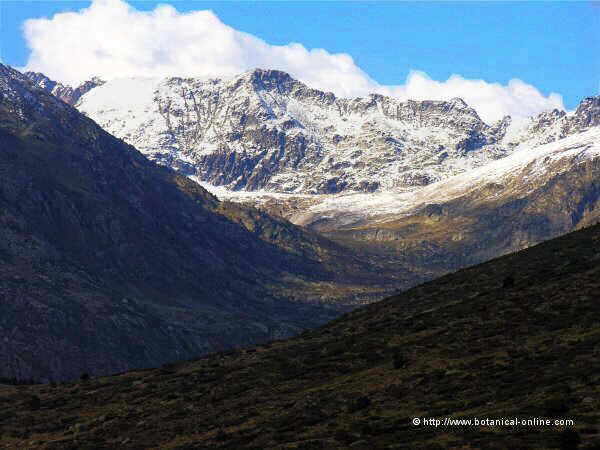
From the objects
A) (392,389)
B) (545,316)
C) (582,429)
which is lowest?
(582,429)

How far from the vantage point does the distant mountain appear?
55.7 m

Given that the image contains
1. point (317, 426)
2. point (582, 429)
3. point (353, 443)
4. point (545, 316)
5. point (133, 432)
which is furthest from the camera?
point (545, 316)

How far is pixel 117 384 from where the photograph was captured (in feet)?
328

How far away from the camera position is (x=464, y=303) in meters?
101

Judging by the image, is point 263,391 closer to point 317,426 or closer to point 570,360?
point 317,426

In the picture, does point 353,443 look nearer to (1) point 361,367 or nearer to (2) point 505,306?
(1) point 361,367

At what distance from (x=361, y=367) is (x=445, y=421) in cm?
2661

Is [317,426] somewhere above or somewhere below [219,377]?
below

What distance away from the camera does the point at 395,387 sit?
70125 millimetres

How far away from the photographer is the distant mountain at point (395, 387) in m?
55.7

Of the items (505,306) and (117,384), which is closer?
(505,306)

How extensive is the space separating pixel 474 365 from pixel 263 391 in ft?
69.0

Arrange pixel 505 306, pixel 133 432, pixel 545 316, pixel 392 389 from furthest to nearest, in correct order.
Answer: pixel 505 306, pixel 545 316, pixel 133 432, pixel 392 389

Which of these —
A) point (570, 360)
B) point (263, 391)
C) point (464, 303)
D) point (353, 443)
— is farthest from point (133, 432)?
point (464, 303)
